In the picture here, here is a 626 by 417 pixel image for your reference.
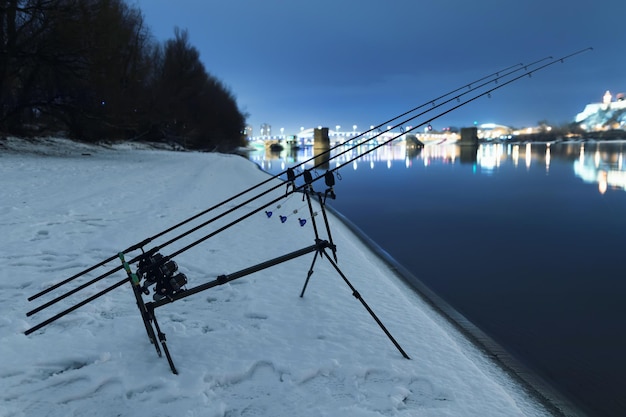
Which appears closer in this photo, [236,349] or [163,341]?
[163,341]

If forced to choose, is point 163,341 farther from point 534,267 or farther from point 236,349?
point 534,267

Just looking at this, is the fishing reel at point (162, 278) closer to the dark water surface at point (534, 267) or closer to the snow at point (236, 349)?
the snow at point (236, 349)

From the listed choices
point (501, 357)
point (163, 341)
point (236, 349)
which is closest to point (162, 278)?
point (163, 341)

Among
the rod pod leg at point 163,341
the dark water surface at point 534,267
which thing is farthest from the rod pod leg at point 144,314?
the dark water surface at point 534,267

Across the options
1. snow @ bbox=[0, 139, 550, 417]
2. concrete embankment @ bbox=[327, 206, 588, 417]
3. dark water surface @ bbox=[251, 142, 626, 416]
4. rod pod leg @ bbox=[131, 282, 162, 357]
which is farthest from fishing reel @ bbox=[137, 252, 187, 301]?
dark water surface @ bbox=[251, 142, 626, 416]

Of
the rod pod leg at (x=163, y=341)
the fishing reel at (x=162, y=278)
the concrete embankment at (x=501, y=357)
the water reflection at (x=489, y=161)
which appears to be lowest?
the concrete embankment at (x=501, y=357)

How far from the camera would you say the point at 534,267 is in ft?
26.6

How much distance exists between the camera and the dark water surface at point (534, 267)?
4723 millimetres

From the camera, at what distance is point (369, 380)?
326 cm

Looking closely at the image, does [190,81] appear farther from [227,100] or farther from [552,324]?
[552,324]

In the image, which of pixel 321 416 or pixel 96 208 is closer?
pixel 321 416

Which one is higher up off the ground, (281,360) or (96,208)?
(96,208)

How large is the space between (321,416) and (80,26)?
24565 mm

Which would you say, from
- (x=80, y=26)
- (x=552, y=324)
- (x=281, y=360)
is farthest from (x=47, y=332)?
(x=80, y=26)
